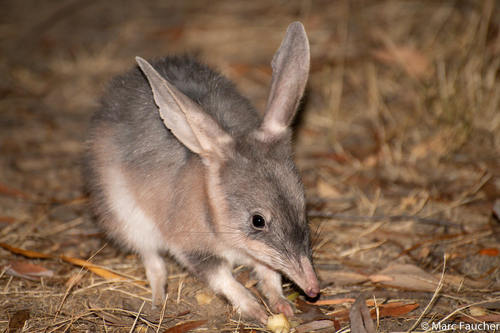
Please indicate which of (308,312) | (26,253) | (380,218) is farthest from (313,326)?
(26,253)

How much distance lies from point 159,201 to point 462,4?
5496mm

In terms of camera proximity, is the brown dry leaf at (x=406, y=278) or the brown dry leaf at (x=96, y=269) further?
the brown dry leaf at (x=96, y=269)

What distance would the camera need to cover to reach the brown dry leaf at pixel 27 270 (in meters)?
3.86

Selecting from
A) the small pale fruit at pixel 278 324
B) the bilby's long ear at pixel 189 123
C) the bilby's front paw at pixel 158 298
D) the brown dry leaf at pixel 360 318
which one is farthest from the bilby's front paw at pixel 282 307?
the bilby's long ear at pixel 189 123

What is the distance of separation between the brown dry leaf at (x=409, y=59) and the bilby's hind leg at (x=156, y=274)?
354cm

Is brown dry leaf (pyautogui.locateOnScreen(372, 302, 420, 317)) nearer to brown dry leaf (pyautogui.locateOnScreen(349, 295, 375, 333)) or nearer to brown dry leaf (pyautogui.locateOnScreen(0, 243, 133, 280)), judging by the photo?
brown dry leaf (pyautogui.locateOnScreen(349, 295, 375, 333))

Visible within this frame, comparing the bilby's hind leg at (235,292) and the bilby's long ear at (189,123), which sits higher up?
the bilby's long ear at (189,123)

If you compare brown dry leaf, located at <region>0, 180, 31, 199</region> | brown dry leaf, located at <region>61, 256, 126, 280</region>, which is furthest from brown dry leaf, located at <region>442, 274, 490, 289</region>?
brown dry leaf, located at <region>0, 180, 31, 199</region>

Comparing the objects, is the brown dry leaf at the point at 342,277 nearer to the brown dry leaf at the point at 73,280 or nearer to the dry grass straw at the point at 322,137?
the dry grass straw at the point at 322,137

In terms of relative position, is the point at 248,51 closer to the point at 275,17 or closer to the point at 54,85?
the point at 275,17

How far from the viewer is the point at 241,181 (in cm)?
336

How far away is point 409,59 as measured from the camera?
6.18m

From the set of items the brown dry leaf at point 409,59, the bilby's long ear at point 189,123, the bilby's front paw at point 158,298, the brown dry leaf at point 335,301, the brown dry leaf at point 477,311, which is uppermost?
the bilby's long ear at point 189,123

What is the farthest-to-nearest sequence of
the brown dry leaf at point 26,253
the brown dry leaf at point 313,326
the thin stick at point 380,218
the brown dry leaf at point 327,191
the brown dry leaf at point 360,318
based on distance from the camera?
the brown dry leaf at point 327,191, the thin stick at point 380,218, the brown dry leaf at point 26,253, the brown dry leaf at point 313,326, the brown dry leaf at point 360,318
